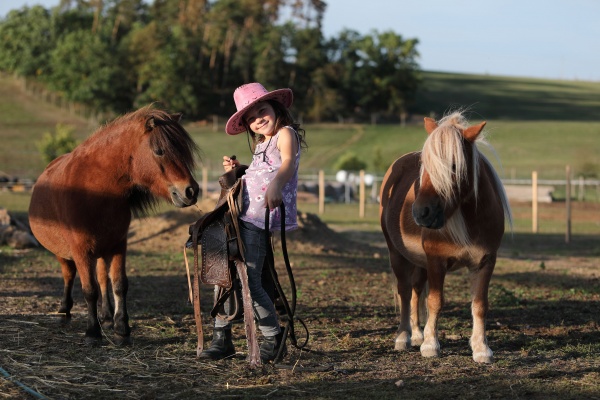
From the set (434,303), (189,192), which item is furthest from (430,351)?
(189,192)

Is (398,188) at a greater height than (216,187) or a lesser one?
greater

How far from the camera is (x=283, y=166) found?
5.68 metres

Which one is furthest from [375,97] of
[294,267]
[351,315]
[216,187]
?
[351,315]

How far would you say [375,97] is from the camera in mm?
84250

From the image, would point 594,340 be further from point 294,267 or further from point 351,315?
point 294,267

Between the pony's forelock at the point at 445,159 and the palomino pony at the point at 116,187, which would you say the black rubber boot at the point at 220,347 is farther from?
the pony's forelock at the point at 445,159

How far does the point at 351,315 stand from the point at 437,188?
298cm

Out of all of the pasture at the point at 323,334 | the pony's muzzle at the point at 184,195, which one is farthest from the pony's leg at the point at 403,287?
the pony's muzzle at the point at 184,195

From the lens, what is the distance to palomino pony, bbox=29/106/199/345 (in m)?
6.62

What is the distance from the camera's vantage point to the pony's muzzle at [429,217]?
599cm

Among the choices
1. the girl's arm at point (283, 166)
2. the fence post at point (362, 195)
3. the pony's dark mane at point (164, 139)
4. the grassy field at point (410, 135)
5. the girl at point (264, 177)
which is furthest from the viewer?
the grassy field at point (410, 135)

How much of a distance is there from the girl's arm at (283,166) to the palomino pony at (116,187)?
1.00m

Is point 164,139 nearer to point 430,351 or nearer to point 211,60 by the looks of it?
point 430,351

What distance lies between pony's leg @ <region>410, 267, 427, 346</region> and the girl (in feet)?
5.07
